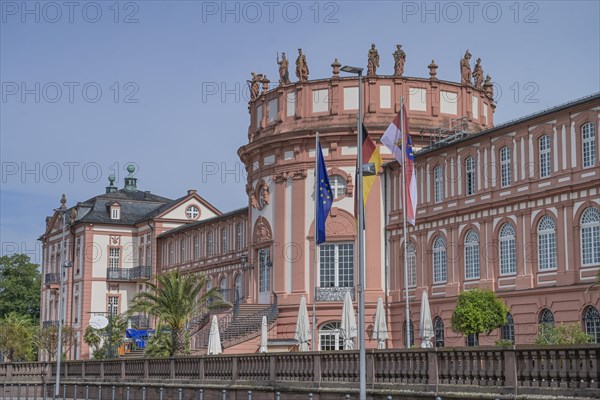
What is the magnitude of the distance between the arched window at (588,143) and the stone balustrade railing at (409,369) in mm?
16375

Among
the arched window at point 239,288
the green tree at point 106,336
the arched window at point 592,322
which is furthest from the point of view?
the green tree at point 106,336

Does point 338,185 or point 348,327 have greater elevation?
point 338,185

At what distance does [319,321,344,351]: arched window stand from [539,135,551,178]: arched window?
14149mm

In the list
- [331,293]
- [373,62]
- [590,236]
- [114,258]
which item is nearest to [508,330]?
[590,236]

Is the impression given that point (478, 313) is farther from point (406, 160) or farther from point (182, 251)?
point (182, 251)

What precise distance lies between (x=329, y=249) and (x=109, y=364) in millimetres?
14496

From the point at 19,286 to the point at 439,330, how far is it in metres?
77.7

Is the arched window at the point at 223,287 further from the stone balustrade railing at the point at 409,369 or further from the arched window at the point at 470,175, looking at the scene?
the stone balustrade railing at the point at 409,369

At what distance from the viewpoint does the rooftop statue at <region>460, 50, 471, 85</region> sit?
179 ft

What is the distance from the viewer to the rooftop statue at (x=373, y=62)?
174 ft

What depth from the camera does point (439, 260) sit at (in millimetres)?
49219

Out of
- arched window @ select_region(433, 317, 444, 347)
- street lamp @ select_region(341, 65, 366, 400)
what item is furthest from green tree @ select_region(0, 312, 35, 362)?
street lamp @ select_region(341, 65, 366, 400)

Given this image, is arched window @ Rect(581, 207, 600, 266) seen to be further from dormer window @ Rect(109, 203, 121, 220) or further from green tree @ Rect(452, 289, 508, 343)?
dormer window @ Rect(109, 203, 121, 220)

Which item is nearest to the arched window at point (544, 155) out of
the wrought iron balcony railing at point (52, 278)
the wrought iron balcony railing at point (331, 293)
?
the wrought iron balcony railing at point (331, 293)
